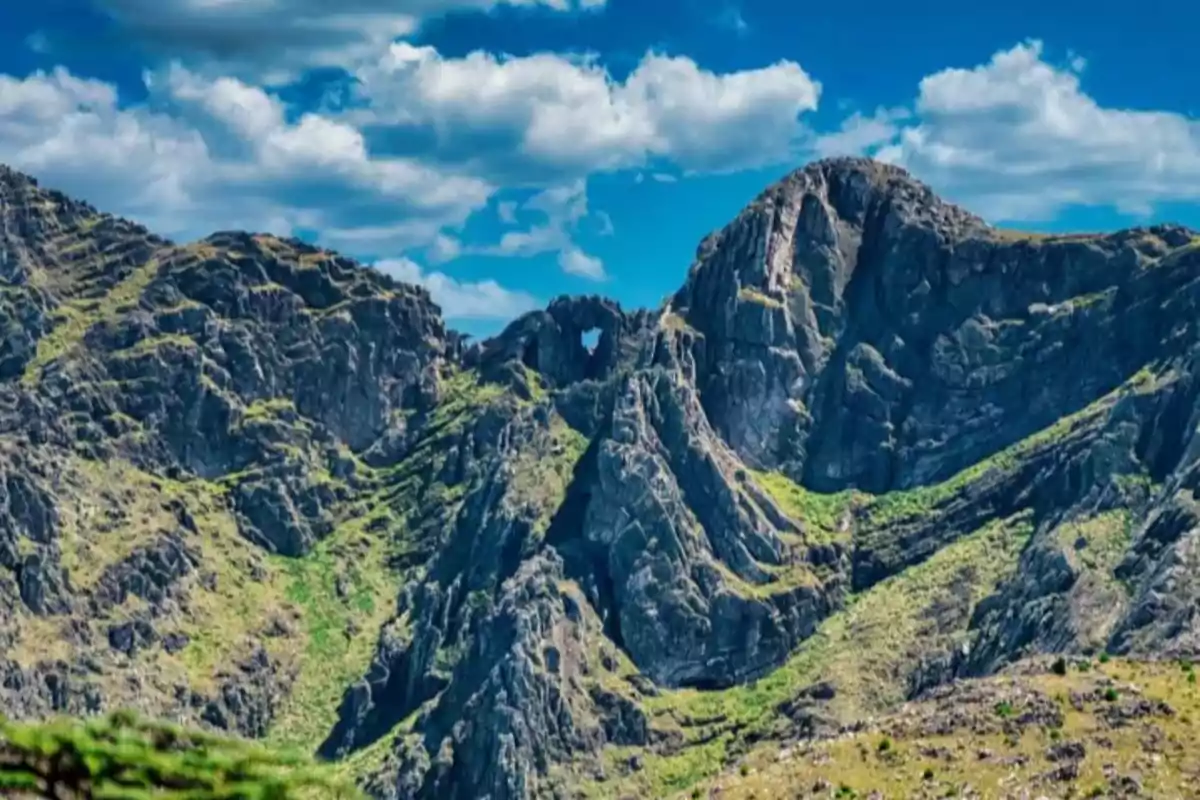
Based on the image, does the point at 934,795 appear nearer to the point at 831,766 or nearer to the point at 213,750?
the point at 831,766

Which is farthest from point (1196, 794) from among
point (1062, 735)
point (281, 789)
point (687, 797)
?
point (281, 789)

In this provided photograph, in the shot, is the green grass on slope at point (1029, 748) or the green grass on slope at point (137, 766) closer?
the green grass on slope at point (137, 766)

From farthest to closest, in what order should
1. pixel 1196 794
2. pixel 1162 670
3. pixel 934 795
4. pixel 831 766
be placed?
pixel 1162 670
pixel 831 766
pixel 934 795
pixel 1196 794

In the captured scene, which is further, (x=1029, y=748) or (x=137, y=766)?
(x=1029, y=748)

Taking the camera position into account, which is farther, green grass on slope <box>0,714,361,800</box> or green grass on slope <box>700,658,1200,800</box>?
green grass on slope <box>700,658,1200,800</box>

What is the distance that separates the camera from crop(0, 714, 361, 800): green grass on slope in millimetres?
34719

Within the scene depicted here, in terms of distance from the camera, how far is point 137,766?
35.2m

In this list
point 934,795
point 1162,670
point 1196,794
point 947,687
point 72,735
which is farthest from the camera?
point 947,687

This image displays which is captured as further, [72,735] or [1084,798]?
[1084,798]

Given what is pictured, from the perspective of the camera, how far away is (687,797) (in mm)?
158375

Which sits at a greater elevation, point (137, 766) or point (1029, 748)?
point (137, 766)

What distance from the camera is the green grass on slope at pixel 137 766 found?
1367 inches

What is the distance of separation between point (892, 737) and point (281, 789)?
12583cm

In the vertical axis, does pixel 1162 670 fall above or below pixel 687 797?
above
